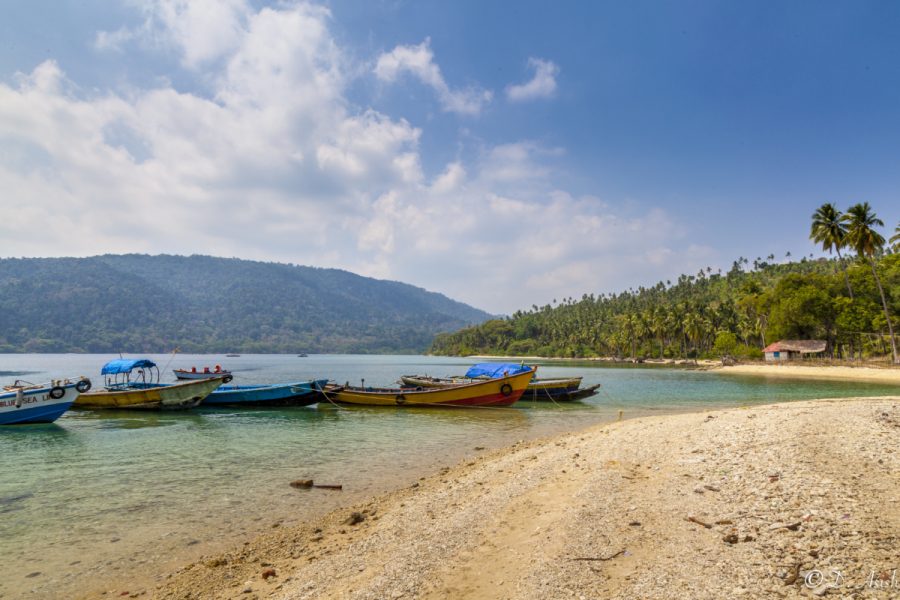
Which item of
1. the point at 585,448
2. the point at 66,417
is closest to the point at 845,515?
the point at 585,448

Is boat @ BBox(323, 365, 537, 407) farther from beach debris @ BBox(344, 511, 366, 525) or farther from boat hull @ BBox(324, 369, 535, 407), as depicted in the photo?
beach debris @ BBox(344, 511, 366, 525)

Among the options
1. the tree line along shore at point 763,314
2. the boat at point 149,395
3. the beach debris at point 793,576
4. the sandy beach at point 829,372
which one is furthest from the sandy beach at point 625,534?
the tree line along shore at point 763,314

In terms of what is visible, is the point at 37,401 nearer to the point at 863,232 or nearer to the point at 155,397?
the point at 155,397

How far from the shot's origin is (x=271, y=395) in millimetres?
32125

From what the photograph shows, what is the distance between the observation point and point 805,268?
156 metres

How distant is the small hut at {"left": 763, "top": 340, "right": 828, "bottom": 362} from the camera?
71500 mm

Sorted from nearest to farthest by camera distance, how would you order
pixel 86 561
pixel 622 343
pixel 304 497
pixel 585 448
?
pixel 86 561, pixel 304 497, pixel 585 448, pixel 622 343

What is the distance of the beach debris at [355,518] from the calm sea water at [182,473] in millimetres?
1448

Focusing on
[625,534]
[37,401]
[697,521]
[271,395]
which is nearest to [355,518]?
[625,534]

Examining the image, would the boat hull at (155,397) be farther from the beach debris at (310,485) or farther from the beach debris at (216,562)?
the beach debris at (216,562)

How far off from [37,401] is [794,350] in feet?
298

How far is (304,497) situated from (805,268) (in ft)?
630

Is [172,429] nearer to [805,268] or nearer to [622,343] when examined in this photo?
[622,343]

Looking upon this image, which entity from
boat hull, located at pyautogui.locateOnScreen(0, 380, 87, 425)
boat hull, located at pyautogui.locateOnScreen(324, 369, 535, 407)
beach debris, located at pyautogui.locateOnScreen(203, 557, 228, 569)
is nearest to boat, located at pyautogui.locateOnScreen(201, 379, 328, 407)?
boat hull, located at pyautogui.locateOnScreen(324, 369, 535, 407)
